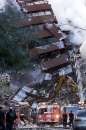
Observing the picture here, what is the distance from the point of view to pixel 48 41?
229 ft

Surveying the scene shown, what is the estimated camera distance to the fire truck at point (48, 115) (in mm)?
45438

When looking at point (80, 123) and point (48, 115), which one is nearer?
point (80, 123)

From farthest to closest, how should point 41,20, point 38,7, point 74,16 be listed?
point 38,7, point 41,20, point 74,16

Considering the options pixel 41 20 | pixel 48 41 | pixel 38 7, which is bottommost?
pixel 48 41

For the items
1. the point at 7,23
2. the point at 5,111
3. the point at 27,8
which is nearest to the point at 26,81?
the point at 27,8

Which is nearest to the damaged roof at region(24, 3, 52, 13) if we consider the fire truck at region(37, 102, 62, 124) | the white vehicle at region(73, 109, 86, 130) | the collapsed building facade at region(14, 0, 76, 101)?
the collapsed building facade at region(14, 0, 76, 101)

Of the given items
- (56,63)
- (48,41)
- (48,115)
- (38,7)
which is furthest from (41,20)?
(48,115)

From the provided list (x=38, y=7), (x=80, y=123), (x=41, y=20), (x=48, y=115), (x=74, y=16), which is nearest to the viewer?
(x=80, y=123)

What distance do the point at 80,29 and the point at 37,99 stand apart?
1029 centimetres

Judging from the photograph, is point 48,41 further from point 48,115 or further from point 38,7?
point 48,115

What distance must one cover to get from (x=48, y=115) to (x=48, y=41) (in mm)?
23498

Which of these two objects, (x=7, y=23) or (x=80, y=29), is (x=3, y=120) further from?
(x=80, y=29)

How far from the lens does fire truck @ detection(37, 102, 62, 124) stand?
45438 millimetres

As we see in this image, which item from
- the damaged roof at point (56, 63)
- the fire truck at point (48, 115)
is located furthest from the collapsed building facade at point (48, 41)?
the fire truck at point (48, 115)
